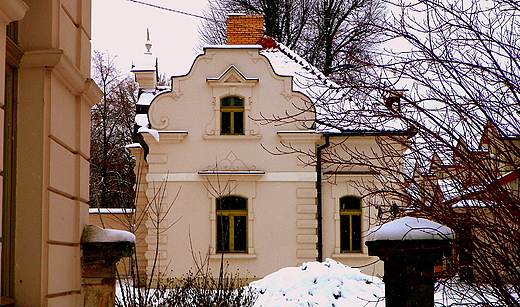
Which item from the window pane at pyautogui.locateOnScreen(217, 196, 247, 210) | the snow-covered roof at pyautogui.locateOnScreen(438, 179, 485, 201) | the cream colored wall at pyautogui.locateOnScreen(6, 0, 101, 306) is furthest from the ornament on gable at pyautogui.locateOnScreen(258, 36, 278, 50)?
the snow-covered roof at pyautogui.locateOnScreen(438, 179, 485, 201)

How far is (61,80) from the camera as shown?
204 inches

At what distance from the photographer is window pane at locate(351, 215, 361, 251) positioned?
18969 mm

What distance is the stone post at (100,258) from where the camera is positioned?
18.7 ft

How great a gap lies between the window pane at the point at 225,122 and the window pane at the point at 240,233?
7.89ft

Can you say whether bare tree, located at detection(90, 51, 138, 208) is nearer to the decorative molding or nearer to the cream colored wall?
the decorative molding

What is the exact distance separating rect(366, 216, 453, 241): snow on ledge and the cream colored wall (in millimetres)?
2448

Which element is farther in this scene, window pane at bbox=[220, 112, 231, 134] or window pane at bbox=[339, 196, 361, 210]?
window pane at bbox=[339, 196, 361, 210]

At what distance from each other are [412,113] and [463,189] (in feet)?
1.94

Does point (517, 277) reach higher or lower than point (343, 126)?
lower

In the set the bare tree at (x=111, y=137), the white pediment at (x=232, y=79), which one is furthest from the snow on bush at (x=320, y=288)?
the bare tree at (x=111, y=137)

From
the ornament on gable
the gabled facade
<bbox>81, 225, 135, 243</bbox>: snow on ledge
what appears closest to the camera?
<bbox>81, 225, 135, 243</bbox>: snow on ledge

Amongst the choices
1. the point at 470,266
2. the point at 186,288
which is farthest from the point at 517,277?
the point at 186,288

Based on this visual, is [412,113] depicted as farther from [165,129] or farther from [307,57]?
[307,57]

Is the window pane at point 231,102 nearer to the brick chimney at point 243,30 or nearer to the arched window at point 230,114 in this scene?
the arched window at point 230,114
